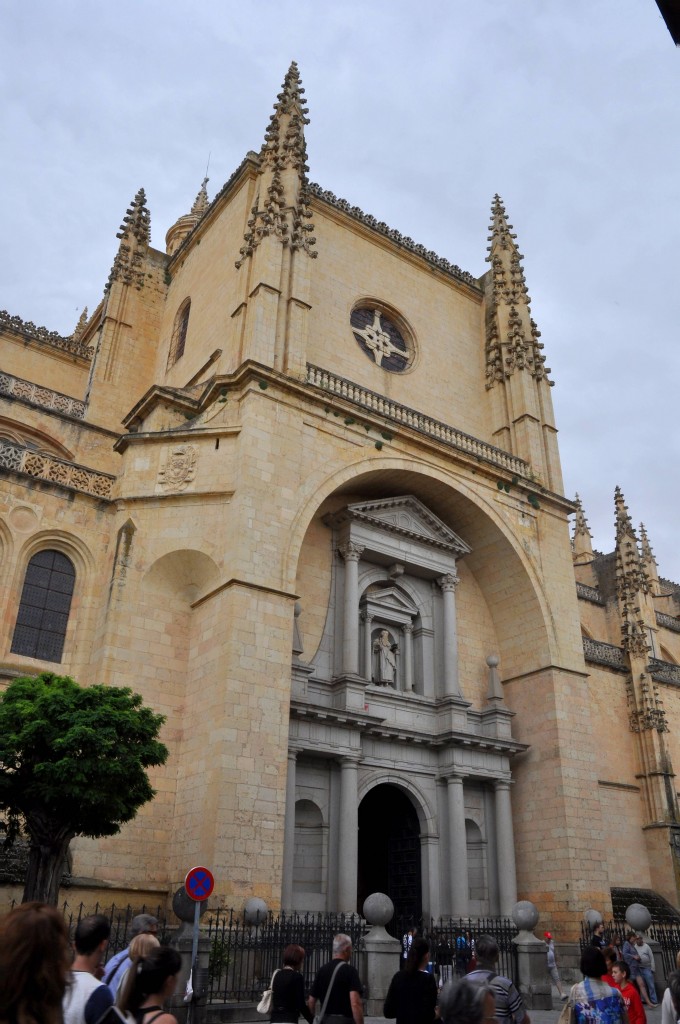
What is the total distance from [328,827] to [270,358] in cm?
972

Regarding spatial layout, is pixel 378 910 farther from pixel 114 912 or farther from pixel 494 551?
pixel 494 551

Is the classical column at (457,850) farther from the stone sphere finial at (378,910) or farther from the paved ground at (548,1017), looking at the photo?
the stone sphere finial at (378,910)

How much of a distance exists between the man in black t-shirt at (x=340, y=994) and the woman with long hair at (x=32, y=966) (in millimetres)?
4199

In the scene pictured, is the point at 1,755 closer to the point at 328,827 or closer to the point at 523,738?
the point at 328,827

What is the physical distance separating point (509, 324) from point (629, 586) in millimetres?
9651

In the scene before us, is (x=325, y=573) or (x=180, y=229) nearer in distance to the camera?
(x=325, y=573)

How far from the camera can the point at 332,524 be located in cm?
1958

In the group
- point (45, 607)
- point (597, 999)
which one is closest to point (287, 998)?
point (597, 999)

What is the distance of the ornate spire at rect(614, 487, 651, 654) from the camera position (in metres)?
26.3

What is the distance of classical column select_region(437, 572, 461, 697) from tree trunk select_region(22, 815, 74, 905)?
34.7 feet

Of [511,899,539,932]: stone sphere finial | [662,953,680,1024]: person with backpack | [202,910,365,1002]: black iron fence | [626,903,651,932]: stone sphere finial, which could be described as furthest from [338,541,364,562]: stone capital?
[662,953,680,1024]: person with backpack

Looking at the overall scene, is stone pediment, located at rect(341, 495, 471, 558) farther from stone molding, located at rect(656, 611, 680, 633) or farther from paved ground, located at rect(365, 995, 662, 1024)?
stone molding, located at rect(656, 611, 680, 633)

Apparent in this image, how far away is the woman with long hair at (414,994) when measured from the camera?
17.7ft

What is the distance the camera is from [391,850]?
19031 millimetres
